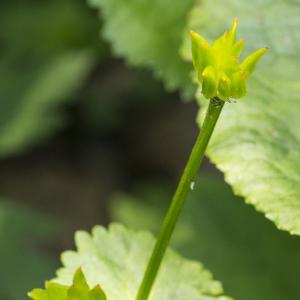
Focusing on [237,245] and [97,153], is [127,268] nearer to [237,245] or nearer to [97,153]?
[237,245]

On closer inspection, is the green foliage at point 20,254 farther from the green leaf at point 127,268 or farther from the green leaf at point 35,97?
the green leaf at point 127,268

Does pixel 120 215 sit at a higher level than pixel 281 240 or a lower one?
higher

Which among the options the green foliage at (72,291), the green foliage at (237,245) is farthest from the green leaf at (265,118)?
the green foliage at (237,245)

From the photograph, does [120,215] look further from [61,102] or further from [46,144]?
[46,144]

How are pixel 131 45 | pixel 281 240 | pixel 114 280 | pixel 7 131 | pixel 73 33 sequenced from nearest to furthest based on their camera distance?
pixel 114 280 < pixel 281 240 < pixel 131 45 < pixel 7 131 < pixel 73 33

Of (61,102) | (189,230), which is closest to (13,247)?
(61,102)

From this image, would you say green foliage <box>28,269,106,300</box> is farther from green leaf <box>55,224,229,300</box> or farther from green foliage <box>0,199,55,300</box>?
green foliage <box>0,199,55,300</box>

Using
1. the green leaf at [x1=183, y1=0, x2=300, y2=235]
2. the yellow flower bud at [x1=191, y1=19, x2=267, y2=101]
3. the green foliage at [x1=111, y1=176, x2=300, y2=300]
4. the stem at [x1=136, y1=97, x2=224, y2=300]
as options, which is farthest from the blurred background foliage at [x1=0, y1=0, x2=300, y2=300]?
the yellow flower bud at [x1=191, y1=19, x2=267, y2=101]
